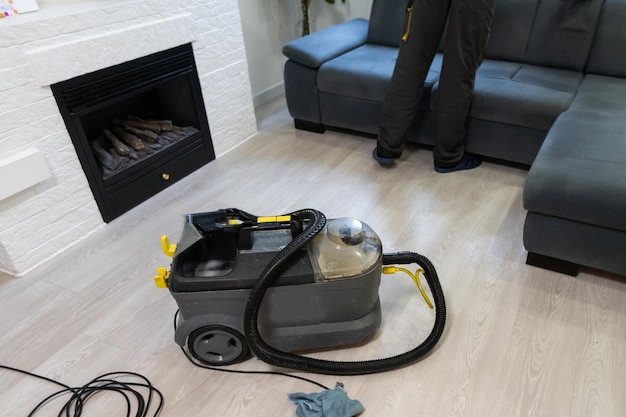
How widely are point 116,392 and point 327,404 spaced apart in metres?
0.61

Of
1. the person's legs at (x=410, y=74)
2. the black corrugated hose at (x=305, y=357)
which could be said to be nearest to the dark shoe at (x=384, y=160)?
the person's legs at (x=410, y=74)

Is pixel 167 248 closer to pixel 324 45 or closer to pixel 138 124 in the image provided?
pixel 138 124

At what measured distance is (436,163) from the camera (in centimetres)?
217

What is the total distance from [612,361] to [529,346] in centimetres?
21

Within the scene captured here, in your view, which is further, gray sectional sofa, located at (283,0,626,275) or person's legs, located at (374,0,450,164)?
person's legs, located at (374,0,450,164)

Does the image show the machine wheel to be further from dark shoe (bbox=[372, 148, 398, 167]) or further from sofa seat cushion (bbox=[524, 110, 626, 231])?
dark shoe (bbox=[372, 148, 398, 167])

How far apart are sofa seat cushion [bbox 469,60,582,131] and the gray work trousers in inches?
4.0

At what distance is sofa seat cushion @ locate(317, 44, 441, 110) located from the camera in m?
2.23

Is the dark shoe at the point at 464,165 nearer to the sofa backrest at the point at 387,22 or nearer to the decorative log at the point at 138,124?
the sofa backrest at the point at 387,22

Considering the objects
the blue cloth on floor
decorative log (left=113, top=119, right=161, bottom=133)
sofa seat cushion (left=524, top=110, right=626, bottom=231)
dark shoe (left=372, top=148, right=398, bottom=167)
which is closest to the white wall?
decorative log (left=113, top=119, right=161, bottom=133)

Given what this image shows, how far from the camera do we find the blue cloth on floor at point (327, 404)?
3.61 ft

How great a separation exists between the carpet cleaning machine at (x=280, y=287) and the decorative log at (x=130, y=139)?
113 cm

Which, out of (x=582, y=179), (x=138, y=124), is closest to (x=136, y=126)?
(x=138, y=124)

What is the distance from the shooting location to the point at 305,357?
3.92 feet
